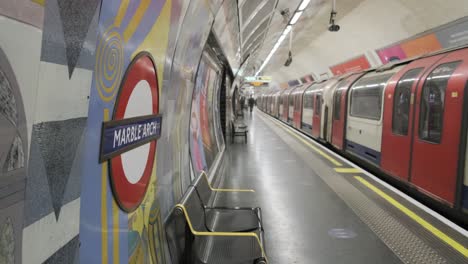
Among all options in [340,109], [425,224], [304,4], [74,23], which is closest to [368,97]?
[340,109]

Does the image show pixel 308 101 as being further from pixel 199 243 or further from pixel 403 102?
pixel 199 243

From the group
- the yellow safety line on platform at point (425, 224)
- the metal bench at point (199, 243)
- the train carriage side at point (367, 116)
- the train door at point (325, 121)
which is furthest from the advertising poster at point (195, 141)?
the train door at point (325, 121)

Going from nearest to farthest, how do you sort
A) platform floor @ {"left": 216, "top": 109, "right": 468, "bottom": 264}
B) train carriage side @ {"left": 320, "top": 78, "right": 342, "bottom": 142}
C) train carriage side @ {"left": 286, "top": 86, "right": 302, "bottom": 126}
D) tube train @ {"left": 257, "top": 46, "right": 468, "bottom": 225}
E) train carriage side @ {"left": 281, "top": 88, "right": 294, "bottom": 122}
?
platform floor @ {"left": 216, "top": 109, "right": 468, "bottom": 264}
tube train @ {"left": 257, "top": 46, "right": 468, "bottom": 225}
train carriage side @ {"left": 320, "top": 78, "right": 342, "bottom": 142}
train carriage side @ {"left": 286, "top": 86, "right": 302, "bottom": 126}
train carriage side @ {"left": 281, "top": 88, "right": 294, "bottom": 122}

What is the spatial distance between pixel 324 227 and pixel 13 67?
3.75 metres

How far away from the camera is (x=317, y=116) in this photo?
12180 mm

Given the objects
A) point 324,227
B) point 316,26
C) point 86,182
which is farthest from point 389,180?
point 316,26

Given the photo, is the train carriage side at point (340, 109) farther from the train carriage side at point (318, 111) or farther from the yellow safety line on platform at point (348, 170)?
the yellow safety line on platform at point (348, 170)

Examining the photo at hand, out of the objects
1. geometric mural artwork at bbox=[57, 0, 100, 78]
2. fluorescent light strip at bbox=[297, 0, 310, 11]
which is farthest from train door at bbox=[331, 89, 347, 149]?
geometric mural artwork at bbox=[57, 0, 100, 78]

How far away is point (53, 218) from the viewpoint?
1048mm

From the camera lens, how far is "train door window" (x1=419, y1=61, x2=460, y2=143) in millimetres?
4652

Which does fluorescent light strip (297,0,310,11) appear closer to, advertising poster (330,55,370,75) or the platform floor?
the platform floor

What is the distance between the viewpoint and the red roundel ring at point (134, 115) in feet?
5.16

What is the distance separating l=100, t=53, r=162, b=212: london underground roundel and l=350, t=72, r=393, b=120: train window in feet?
19.2

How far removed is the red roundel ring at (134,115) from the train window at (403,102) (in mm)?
4923
